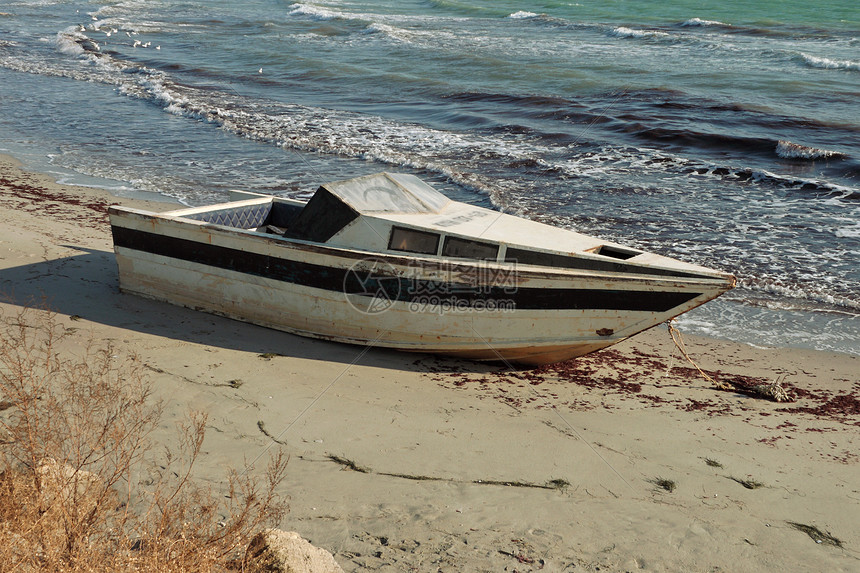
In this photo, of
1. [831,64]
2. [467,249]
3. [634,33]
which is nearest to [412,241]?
[467,249]

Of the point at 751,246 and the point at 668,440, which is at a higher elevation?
the point at 751,246

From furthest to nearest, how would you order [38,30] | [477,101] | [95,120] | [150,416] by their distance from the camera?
[38,30], [477,101], [95,120], [150,416]

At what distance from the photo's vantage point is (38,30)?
117 ft

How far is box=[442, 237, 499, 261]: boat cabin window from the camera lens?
7.01 m

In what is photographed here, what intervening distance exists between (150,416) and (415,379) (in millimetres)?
2539

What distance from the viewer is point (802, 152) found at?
16.9 m

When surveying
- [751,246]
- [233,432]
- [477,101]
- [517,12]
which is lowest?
[233,432]

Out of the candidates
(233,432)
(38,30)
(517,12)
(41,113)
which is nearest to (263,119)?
(41,113)

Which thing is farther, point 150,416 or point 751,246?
point 751,246

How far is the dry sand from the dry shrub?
30 centimetres

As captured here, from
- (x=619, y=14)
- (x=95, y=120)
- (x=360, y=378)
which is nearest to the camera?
(x=360, y=378)

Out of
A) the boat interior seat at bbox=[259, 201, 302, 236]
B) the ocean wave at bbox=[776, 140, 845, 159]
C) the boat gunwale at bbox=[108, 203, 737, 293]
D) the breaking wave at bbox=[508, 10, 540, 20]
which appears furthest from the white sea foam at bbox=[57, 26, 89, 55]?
the ocean wave at bbox=[776, 140, 845, 159]

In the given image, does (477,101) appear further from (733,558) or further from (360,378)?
(733,558)

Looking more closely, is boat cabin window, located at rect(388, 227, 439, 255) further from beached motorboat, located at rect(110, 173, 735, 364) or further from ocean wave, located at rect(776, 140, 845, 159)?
ocean wave, located at rect(776, 140, 845, 159)
